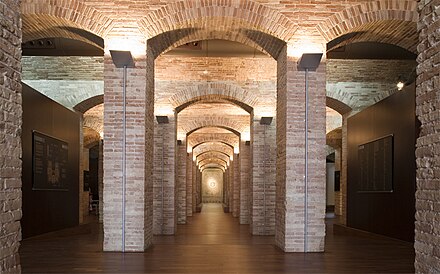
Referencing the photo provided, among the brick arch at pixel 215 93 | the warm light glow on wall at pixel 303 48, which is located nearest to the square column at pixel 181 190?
the brick arch at pixel 215 93

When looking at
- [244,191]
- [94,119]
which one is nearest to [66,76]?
[94,119]

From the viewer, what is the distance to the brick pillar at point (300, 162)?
8664 mm

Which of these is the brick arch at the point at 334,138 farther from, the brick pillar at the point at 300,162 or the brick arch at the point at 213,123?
the brick pillar at the point at 300,162

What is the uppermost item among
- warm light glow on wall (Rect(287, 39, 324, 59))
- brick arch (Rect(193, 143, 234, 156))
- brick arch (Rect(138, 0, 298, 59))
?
brick arch (Rect(138, 0, 298, 59))

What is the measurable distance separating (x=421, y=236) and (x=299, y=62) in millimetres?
5033

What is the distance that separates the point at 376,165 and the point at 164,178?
198 inches

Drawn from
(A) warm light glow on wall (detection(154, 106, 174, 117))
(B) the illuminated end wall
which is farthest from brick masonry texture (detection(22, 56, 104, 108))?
(B) the illuminated end wall

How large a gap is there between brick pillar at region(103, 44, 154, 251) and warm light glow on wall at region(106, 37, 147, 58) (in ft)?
0.31

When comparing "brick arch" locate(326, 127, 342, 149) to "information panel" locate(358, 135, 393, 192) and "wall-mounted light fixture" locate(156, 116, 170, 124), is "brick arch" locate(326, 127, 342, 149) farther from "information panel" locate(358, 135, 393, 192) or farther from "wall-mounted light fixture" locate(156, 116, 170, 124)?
"wall-mounted light fixture" locate(156, 116, 170, 124)

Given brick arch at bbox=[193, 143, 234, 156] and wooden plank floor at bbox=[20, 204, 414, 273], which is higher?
brick arch at bbox=[193, 143, 234, 156]

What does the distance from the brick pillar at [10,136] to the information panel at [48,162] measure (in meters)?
7.15

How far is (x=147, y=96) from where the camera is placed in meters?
8.92

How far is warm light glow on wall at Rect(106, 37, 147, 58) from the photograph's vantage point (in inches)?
340

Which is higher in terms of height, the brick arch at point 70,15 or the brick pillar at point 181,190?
the brick arch at point 70,15
